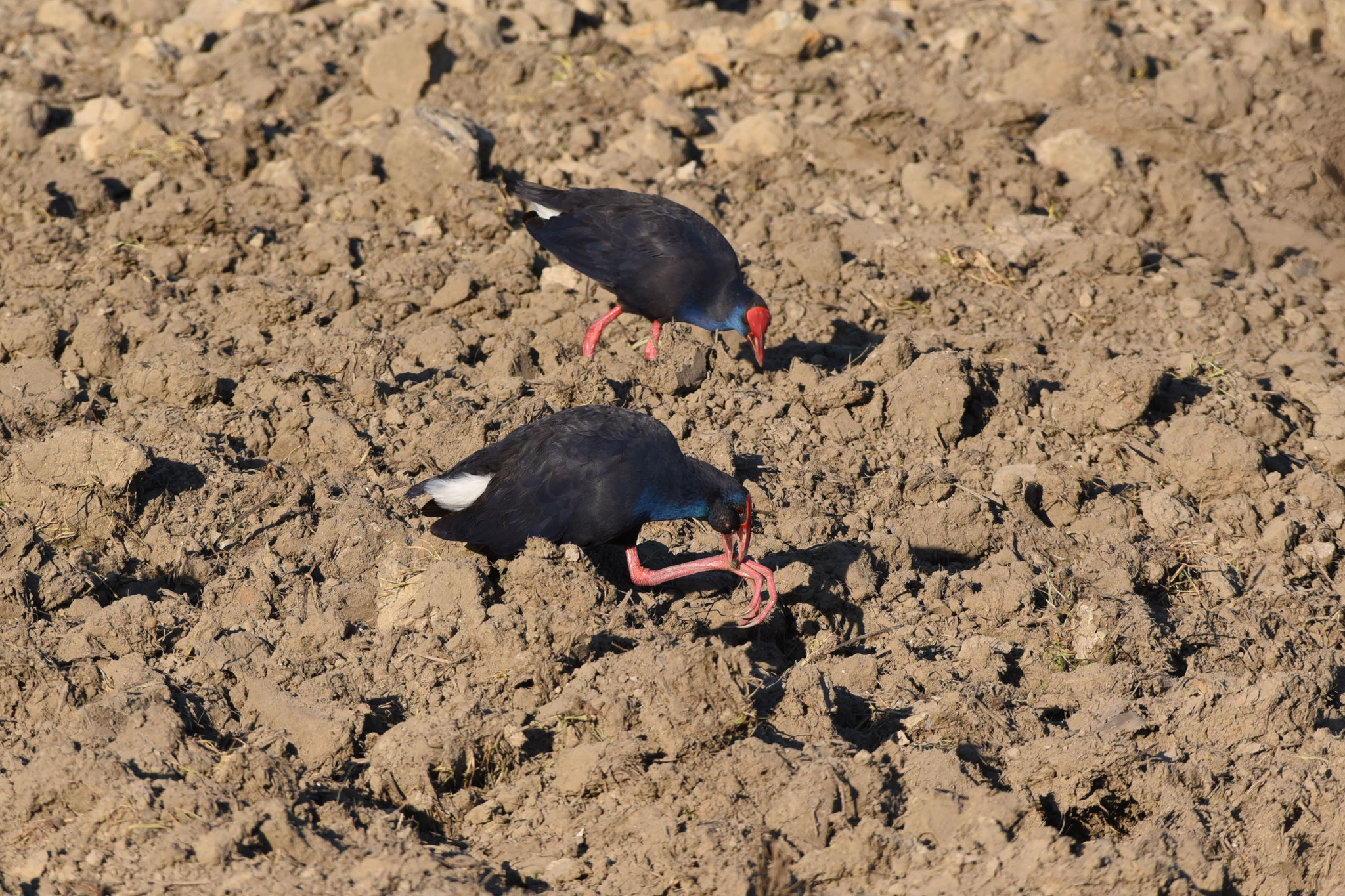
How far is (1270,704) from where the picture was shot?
4598 millimetres

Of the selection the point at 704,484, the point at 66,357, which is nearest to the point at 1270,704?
the point at 704,484

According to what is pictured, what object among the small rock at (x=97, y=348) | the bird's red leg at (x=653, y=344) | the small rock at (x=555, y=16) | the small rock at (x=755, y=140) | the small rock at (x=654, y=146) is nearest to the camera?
the small rock at (x=97, y=348)

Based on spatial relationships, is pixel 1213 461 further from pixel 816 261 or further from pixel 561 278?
pixel 561 278

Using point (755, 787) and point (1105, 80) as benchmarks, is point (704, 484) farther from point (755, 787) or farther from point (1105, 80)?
point (1105, 80)

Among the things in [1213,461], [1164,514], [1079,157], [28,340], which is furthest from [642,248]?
[1079,157]

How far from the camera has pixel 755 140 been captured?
30.5ft

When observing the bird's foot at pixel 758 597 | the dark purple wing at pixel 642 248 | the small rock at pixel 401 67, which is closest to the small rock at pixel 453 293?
the dark purple wing at pixel 642 248

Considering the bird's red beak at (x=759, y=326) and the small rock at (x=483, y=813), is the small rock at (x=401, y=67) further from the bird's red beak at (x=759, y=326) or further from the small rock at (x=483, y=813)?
the small rock at (x=483, y=813)

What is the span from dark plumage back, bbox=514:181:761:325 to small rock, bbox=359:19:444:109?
8.80ft

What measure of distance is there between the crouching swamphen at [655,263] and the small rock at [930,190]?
2.19 metres

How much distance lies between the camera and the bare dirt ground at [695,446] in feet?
13.2

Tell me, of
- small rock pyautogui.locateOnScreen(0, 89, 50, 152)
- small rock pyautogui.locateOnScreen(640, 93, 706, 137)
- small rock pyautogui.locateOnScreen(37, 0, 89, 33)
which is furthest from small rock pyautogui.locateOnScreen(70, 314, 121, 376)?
small rock pyautogui.locateOnScreen(37, 0, 89, 33)

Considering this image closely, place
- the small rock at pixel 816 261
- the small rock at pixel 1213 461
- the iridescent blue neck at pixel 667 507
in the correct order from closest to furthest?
the iridescent blue neck at pixel 667 507
the small rock at pixel 1213 461
the small rock at pixel 816 261

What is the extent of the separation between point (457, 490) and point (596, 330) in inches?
84.5
